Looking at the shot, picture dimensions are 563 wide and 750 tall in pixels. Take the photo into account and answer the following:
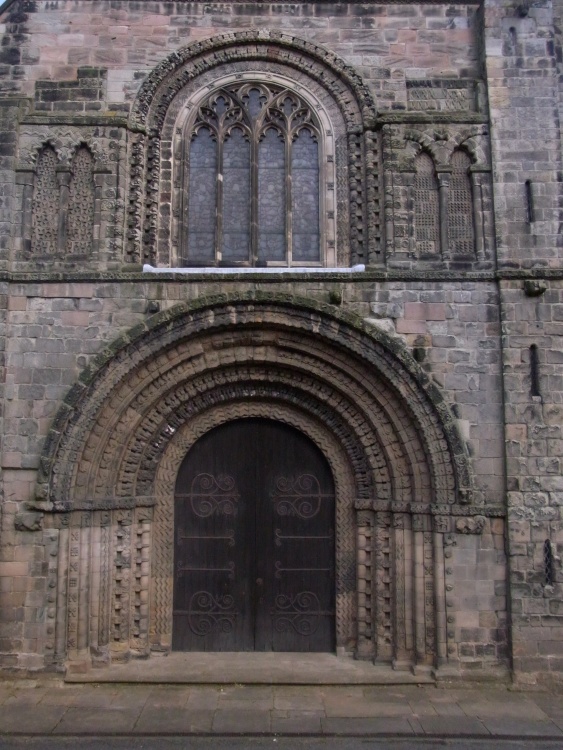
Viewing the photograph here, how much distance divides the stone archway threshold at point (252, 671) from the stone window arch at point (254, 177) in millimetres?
5200

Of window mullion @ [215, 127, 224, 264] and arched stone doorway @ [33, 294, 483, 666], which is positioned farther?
window mullion @ [215, 127, 224, 264]

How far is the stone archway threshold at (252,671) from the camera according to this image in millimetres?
7859

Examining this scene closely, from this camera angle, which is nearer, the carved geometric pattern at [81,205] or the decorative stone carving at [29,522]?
the decorative stone carving at [29,522]

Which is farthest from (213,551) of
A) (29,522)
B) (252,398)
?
(29,522)

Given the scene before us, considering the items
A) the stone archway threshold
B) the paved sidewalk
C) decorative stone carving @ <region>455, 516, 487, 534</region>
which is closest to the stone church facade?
decorative stone carving @ <region>455, 516, 487, 534</region>

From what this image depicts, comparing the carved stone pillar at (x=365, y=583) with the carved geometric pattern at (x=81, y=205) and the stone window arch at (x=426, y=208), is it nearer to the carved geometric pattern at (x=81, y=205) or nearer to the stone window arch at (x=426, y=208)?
the stone window arch at (x=426, y=208)

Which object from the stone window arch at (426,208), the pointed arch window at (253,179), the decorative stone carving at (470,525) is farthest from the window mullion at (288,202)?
the decorative stone carving at (470,525)

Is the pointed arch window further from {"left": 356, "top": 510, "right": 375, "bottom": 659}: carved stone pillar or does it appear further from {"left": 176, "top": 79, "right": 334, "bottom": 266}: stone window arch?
{"left": 356, "top": 510, "right": 375, "bottom": 659}: carved stone pillar

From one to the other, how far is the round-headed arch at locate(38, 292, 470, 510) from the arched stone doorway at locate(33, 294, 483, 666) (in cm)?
2

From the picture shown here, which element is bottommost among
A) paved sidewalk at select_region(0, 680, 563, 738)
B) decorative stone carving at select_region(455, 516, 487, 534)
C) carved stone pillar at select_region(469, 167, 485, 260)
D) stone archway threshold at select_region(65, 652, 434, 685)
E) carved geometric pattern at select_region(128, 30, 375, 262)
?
paved sidewalk at select_region(0, 680, 563, 738)

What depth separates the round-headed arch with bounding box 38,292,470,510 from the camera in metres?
8.19

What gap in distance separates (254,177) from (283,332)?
2.30m

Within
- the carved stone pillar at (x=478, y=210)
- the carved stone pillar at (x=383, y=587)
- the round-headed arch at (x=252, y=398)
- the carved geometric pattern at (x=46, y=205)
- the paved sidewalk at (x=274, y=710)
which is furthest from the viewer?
the carved geometric pattern at (x=46, y=205)

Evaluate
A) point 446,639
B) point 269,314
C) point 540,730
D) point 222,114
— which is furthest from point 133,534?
point 222,114
